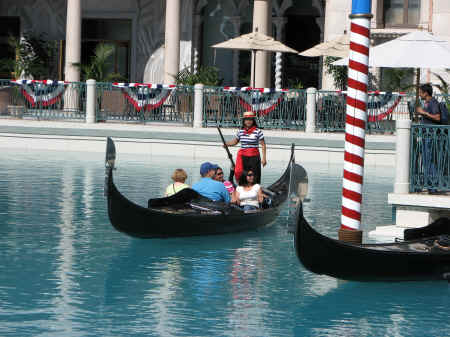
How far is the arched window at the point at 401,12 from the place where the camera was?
27938mm

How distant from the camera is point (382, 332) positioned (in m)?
8.82

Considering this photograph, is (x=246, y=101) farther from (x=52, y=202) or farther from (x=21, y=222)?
(x=21, y=222)

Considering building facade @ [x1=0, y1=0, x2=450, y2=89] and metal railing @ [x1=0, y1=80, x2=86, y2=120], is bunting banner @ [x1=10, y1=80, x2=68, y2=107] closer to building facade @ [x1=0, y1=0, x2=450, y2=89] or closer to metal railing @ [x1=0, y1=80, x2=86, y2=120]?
metal railing @ [x1=0, y1=80, x2=86, y2=120]

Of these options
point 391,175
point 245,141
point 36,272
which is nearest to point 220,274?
point 36,272

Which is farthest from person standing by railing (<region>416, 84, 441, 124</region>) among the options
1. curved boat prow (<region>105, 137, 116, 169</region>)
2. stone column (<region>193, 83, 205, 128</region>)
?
stone column (<region>193, 83, 205, 128</region>)

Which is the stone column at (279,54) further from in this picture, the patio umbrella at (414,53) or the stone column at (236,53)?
the patio umbrella at (414,53)

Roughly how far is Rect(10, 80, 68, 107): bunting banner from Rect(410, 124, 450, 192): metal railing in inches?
575

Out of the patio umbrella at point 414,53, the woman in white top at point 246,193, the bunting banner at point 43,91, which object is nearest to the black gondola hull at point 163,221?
the woman in white top at point 246,193

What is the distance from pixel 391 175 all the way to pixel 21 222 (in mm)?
10424

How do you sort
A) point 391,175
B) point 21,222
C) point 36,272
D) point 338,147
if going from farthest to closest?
point 338,147
point 391,175
point 21,222
point 36,272

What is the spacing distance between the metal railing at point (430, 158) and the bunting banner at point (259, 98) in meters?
11.6

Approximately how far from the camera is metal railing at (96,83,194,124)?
2566 centimetres

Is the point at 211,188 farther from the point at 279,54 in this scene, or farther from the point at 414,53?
the point at 279,54

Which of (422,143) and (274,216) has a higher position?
(422,143)
